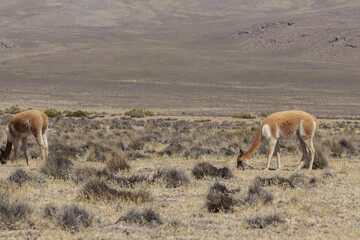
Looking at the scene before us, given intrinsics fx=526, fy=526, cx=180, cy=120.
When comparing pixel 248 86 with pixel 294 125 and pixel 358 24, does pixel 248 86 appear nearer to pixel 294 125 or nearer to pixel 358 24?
pixel 294 125

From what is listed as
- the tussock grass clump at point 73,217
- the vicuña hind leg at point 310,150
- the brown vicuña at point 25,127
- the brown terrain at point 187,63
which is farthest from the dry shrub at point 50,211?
the brown terrain at point 187,63

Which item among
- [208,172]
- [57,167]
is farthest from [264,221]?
[57,167]

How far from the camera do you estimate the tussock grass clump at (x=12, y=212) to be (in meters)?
6.41

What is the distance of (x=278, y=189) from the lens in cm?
883

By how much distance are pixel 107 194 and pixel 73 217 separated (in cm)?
140

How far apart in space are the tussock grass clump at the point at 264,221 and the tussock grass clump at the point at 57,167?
171 inches

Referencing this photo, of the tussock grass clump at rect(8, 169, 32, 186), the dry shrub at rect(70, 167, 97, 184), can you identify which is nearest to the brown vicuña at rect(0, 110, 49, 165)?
the dry shrub at rect(70, 167, 97, 184)

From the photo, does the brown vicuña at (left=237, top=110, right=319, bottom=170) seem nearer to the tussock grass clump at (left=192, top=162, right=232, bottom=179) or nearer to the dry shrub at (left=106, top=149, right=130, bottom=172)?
the tussock grass clump at (left=192, top=162, right=232, bottom=179)

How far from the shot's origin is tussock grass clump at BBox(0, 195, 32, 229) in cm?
641

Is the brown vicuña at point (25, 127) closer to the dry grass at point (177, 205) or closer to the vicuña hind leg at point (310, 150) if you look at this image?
the dry grass at point (177, 205)

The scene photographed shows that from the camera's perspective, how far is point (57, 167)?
1006 centimetres

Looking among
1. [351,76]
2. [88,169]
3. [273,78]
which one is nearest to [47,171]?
[88,169]

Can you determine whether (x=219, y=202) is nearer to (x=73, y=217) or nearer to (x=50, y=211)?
(x=73, y=217)

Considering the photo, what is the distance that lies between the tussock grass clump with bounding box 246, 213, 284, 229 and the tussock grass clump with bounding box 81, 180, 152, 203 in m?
1.78
